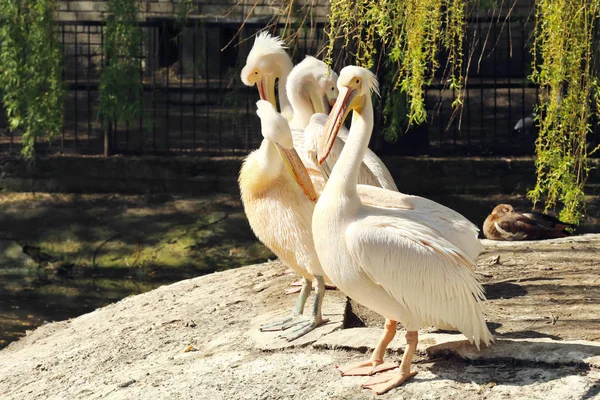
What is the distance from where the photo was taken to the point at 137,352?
222 inches

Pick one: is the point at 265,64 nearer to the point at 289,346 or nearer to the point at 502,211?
the point at 289,346

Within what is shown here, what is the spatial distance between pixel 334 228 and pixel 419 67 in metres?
0.88

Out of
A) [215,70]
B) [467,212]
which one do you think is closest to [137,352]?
[467,212]

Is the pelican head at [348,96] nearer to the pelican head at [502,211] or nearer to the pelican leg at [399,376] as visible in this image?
the pelican leg at [399,376]

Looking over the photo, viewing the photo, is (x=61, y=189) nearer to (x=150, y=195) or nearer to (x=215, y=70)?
(x=150, y=195)

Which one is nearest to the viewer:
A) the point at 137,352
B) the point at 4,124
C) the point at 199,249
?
the point at 137,352

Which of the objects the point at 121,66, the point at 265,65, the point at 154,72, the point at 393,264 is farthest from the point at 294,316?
the point at 154,72

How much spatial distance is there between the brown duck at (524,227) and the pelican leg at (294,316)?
2.39 metres

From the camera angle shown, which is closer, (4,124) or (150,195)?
(150,195)

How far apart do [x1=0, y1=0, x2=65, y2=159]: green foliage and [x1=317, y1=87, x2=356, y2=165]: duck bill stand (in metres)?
6.88

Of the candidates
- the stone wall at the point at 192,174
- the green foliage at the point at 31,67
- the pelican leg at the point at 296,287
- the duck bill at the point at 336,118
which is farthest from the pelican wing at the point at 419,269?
the green foliage at the point at 31,67

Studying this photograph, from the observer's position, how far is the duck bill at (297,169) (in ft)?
17.3

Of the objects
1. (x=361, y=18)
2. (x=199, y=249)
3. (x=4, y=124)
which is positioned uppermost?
(x=361, y=18)

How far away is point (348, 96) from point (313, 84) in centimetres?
181
